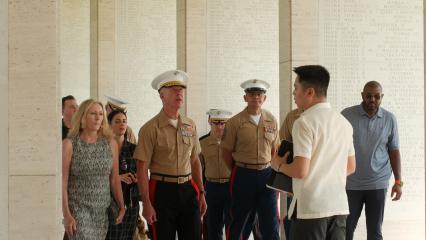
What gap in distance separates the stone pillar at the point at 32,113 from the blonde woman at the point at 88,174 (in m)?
0.35

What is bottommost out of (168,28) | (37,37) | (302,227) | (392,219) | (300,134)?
(392,219)

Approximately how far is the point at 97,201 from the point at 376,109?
2984 millimetres

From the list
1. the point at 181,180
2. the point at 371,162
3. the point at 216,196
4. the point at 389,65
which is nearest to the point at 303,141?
the point at 181,180

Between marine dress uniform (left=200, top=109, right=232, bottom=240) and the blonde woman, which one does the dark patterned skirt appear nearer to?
the blonde woman

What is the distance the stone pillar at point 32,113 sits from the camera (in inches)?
184

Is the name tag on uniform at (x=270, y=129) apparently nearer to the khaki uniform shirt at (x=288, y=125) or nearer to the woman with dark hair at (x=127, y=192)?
the khaki uniform shirt at (x=288, y=125)

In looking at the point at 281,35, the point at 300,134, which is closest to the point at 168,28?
the point at 281,35

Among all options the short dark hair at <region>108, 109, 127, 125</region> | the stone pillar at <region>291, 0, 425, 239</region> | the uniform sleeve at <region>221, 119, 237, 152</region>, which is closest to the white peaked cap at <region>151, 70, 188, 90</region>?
the short dark hair at <region>108, 109, 127, 125</region>

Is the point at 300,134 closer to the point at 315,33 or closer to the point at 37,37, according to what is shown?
the point at 37,37

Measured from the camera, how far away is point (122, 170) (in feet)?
20.4

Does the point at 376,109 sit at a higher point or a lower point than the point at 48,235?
higher

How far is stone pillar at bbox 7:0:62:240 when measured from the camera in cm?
467

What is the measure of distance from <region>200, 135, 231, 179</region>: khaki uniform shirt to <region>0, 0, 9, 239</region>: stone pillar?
391 cm

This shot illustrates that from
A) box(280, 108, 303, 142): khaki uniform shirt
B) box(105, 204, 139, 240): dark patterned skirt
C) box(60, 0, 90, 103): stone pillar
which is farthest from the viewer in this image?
box(60, 0, 90, 103): stone pillar
